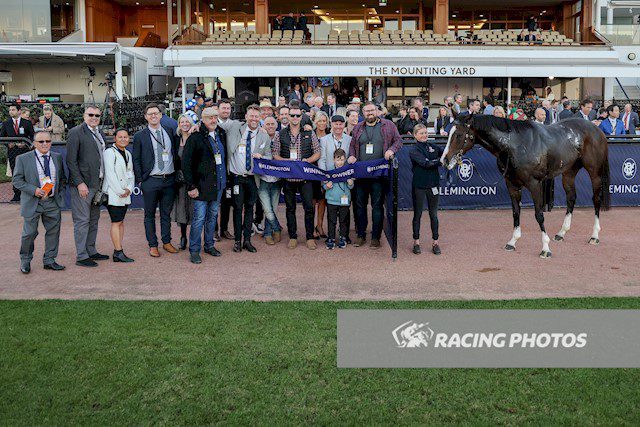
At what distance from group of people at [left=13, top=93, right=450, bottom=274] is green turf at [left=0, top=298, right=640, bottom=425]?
259 cm

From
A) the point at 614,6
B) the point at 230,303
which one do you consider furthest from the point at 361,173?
the point at 614,6

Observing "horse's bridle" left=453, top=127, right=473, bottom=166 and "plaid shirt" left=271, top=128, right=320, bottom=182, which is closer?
"horse's bridle" left=453, top=127, right=473, bottom=166

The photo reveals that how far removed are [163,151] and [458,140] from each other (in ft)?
13.3

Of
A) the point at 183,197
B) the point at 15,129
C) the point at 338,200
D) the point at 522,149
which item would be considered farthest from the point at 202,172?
the point at 15,129

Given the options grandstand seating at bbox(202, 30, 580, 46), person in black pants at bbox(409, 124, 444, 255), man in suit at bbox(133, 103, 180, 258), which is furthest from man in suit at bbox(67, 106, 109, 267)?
grandstand seating at bbox(202, 30, 580, 46)

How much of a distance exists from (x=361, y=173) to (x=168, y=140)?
274 cm

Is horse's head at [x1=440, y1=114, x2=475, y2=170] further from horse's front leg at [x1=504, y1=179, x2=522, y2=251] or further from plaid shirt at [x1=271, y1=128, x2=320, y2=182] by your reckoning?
plaid shirt at [x1=271, y1=128, x2=320, y2=182]

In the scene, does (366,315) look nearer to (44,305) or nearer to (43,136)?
(44,305)

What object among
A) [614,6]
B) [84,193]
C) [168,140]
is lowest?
[84,193]

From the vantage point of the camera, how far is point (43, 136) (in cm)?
930
